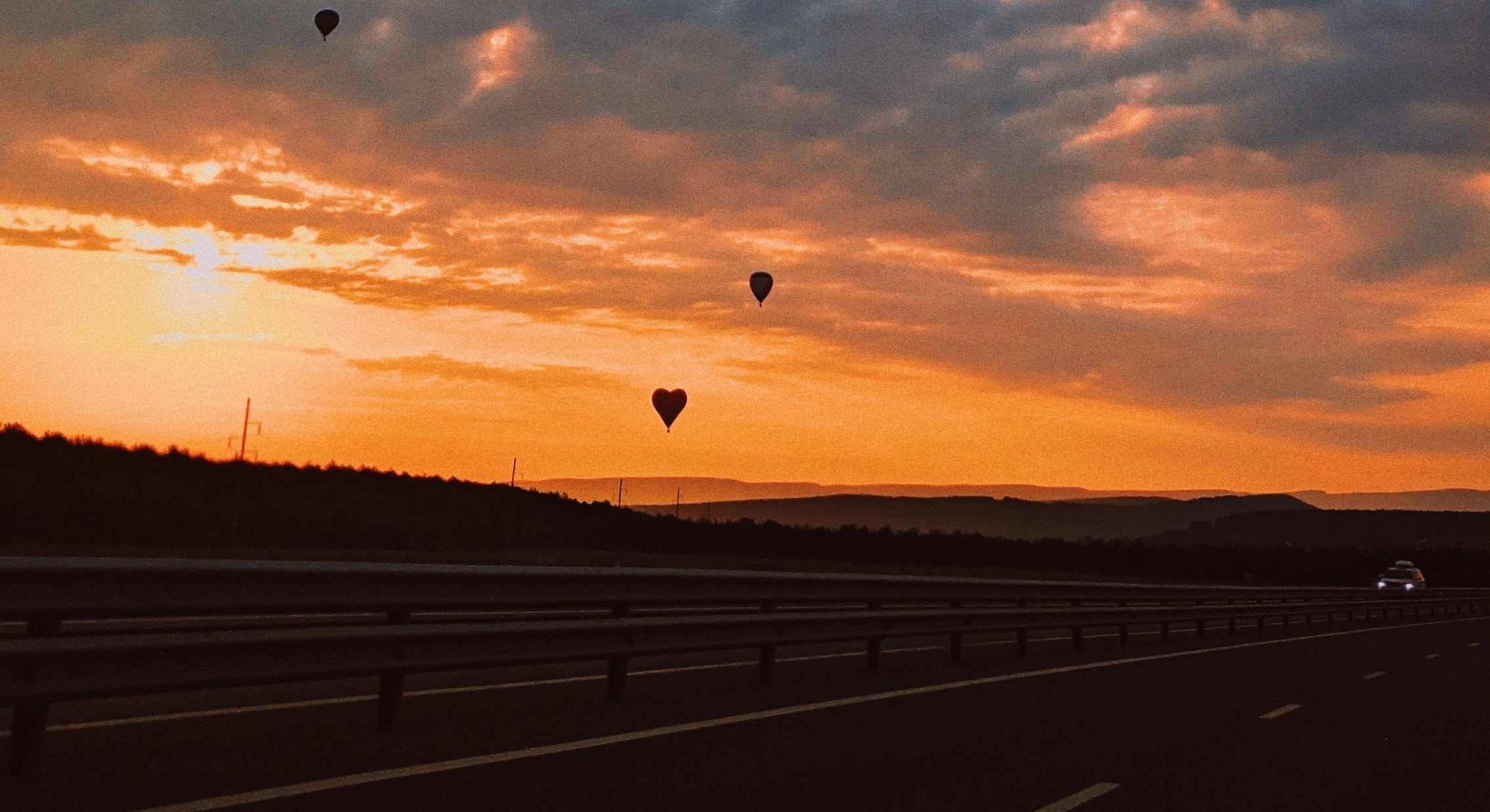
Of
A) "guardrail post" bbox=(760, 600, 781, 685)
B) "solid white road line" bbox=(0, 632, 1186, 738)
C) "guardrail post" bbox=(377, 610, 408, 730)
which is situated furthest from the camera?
"guardrail post" bbox=(760, 600, 781, 685)

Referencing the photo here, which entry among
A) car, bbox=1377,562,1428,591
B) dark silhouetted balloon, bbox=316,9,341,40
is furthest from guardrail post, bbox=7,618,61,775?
car, bbox=1377,562,1428,591

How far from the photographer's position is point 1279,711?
13.5 meters

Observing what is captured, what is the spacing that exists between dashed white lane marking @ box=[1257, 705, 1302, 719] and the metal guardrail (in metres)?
4.01

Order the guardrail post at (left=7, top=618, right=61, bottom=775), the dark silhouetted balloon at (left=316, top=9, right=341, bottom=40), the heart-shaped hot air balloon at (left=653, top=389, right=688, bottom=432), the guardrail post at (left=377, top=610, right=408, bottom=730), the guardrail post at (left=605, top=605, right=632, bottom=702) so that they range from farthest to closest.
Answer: the heart-shaped hot air balloon at (left=653, top=389, right=688, bottom=432) < the dark silhouetted balloon at (left=316, top=9, right=341, bottom=40) < the guardrail post at (left=605, top=605, right=632, bottom=702) < the guardrail post at (left=377, top=610, right=408, bottom=730) < the guardrail post at (left=7, top=618, right=61, bottom=775)

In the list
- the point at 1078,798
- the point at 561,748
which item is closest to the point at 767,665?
the point at 561,748

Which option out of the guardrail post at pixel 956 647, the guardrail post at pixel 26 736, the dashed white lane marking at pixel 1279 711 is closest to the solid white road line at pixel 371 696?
the guardrail post at pixel 26 736

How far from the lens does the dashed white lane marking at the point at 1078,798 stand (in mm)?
7652

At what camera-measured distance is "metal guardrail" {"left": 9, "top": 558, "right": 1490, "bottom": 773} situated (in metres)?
6.77

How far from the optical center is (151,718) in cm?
944

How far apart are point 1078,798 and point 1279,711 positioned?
629cm

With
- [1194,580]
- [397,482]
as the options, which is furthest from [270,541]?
[1194,580]

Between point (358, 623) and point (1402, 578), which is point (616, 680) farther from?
point (1402, 578)

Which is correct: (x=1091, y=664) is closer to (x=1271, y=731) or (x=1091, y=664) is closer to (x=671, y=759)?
(x=1271, y=731)

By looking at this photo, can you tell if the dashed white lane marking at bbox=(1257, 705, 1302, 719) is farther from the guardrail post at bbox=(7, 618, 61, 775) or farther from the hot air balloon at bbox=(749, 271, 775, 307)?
the hot air balloon at bbox=(749, 271, 775, 307)
